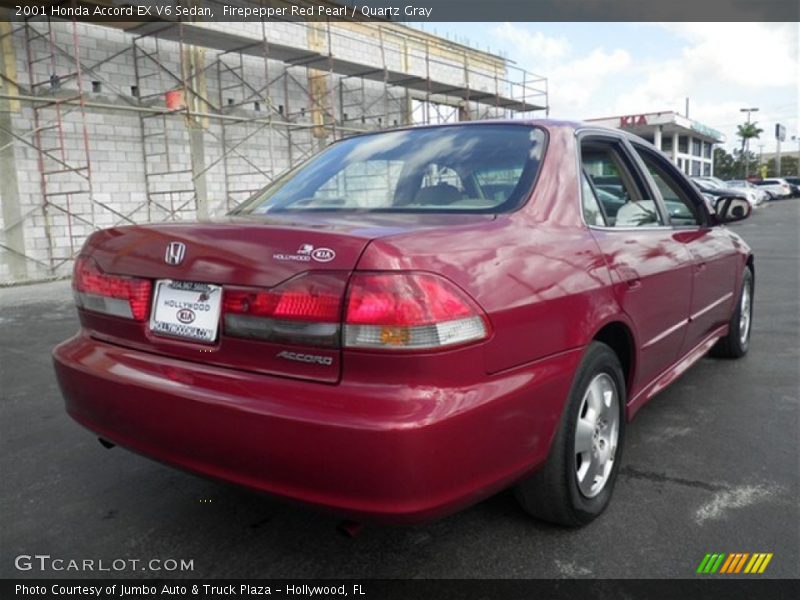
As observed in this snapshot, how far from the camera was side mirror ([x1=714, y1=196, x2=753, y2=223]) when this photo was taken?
404 cm

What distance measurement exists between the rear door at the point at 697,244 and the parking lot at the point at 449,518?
54cm

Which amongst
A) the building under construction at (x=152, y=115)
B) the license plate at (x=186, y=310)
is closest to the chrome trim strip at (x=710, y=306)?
→ the license plate at (x=186, y=310)

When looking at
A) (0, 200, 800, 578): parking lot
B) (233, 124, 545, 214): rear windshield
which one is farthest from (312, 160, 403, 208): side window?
(0, 200, 800, 578): parking lot

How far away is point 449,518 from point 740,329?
3.18 m

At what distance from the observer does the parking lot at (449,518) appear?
2326mm

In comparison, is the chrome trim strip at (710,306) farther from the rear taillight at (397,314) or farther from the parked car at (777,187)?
the parked car at (777,187)

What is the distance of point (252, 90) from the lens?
52.1 ft

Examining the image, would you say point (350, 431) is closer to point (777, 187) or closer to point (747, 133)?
point (777, 187)

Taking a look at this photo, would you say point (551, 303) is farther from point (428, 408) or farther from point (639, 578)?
point (639, 578)

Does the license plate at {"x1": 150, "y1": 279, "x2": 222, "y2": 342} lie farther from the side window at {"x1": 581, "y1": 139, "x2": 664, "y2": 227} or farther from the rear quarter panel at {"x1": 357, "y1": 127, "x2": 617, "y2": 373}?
the side window at {"x1": 581, "y1": 139, "x2": 664, "y2": 227}

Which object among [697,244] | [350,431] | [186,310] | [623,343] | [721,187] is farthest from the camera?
[721,187]

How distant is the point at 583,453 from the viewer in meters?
2.50

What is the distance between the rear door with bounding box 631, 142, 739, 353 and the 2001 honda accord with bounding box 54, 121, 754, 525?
24.9 inches

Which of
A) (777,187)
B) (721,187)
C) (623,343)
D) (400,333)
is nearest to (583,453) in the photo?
(623,343)
